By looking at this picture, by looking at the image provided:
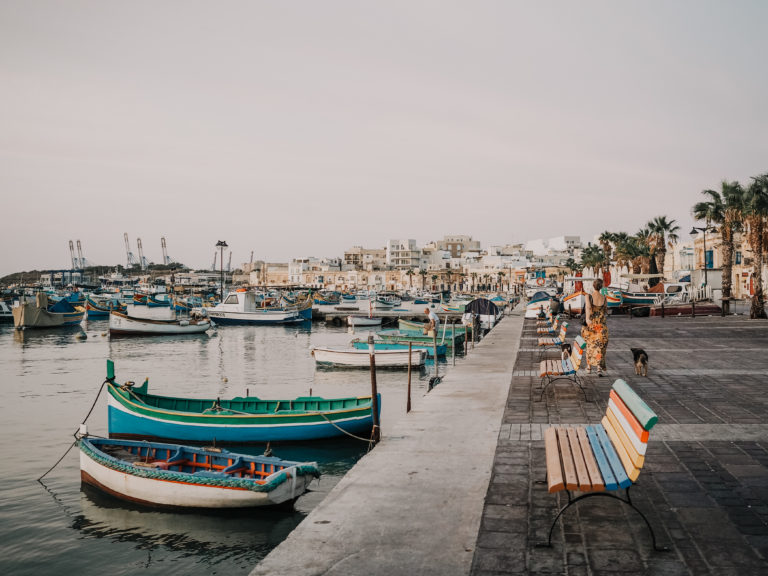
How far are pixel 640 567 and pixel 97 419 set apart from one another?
1938 cm

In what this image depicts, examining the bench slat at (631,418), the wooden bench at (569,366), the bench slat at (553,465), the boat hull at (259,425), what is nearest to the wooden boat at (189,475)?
the boat hull at (259,425)

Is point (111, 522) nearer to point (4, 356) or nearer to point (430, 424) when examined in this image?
point (430, 424)

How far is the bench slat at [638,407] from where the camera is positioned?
4.98 metres

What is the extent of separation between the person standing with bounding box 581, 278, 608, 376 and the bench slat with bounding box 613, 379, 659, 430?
661 centimetres

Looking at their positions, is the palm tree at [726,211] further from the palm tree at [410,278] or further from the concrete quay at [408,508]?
the palm tree at [410,278]

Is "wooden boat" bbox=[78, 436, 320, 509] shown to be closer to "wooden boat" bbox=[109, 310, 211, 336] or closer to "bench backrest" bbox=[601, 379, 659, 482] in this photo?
"bench backrest" bbox=[601, 379, 659, 482]

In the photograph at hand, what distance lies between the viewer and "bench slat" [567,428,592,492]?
524 centimetres

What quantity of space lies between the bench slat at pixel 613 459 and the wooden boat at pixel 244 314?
62383mm

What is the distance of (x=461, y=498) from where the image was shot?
696cm

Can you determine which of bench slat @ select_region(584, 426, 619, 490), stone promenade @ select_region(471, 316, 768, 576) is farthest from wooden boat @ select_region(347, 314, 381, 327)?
bench slat @ select_region(584, 426, 619, 490)

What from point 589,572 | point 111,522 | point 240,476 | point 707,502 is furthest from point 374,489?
point 111,522

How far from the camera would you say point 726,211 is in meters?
39.0

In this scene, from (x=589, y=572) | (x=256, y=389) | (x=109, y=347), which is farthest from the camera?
(x=109, y=347)

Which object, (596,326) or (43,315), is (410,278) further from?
(596,326)
